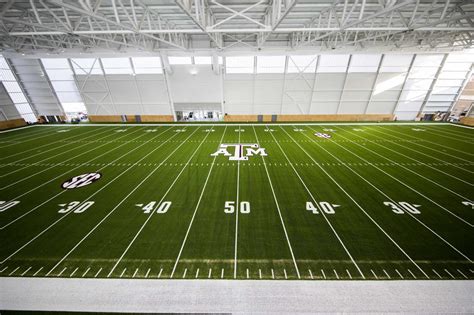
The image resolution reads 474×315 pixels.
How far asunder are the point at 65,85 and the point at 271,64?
91.0 ft

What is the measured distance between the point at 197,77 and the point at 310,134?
16088 mm

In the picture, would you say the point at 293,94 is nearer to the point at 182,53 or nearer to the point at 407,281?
the point at 182,53

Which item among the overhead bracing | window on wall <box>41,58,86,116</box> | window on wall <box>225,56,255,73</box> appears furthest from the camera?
window on wall <box>41,58,86,116</box>

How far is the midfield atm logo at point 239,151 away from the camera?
40.0ft

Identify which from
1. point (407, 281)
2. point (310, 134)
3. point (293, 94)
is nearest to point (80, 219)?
point (407, 281)

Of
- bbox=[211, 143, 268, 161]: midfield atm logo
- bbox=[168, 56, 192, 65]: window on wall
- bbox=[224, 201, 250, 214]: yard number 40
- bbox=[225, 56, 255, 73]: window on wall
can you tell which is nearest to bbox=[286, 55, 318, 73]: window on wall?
bbox=[225, 56, 255, 73]: window on wall

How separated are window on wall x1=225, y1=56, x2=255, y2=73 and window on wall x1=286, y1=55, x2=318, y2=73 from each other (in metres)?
4.74

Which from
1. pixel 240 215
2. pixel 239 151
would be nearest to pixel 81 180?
pixel 240 215

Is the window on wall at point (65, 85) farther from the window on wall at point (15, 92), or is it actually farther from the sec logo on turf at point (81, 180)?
the sec logo on turf at point (81, 180)

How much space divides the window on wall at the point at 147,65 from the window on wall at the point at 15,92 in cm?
1591

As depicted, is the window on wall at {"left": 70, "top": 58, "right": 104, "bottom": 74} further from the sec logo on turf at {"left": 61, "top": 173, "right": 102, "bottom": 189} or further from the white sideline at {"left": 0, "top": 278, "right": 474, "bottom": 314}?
the white sideline at {"left": 0, "top": 278, "right": 474, "bottom": 314}

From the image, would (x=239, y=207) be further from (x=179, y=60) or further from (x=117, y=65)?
(x=117, y=65)

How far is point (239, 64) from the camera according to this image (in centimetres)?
2319

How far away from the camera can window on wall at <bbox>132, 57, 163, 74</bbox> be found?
23.3 m
